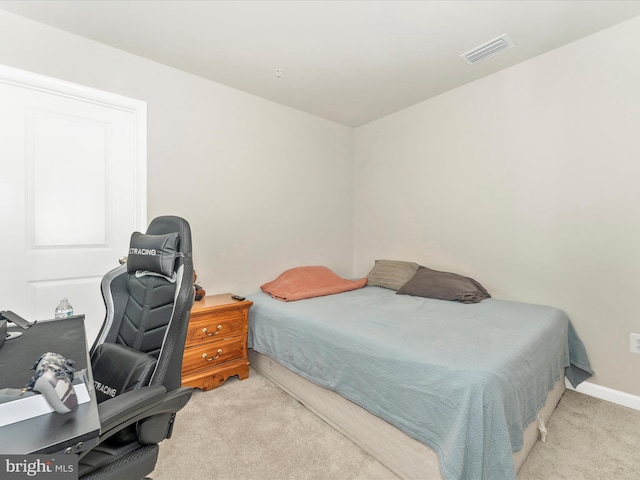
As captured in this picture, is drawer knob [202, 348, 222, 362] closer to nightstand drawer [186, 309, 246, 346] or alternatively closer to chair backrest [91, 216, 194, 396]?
nightstand drawer [186, 309, 246, 346]

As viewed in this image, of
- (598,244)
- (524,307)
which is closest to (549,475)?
(524,307)

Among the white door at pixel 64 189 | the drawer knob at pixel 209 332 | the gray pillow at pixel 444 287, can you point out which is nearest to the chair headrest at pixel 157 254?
the drawer knob at pixel 209 332

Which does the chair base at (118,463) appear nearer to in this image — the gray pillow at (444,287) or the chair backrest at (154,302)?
the chair backrest at (154,302)

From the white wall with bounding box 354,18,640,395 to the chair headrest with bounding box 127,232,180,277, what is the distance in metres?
2.65

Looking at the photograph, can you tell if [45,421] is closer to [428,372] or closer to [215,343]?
[428,372]

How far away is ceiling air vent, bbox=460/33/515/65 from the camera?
91.3 inches

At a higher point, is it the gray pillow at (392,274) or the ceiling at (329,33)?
the ceiling at (329,33)

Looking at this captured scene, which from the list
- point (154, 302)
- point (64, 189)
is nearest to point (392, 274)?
point (154, 302)

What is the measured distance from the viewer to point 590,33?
7.48 ft

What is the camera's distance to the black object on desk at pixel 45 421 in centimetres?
60

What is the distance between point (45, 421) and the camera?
0.67 m

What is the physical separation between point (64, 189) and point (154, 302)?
5.14 feet

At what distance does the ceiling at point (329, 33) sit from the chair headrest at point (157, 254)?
5.11ft

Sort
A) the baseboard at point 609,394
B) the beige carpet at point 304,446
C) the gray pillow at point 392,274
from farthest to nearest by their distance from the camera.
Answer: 1. the gray pillow at point 392,274
2. the baseboard at point 609,394
3. the beige carpet at point 304,446
